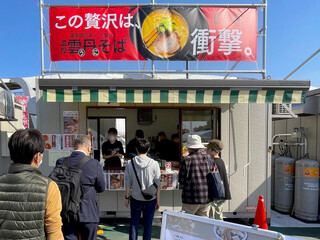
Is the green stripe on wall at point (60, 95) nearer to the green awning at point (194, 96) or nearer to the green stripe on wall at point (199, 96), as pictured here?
the green awning at point (194, 96)

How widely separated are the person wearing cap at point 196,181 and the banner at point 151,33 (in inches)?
76.0

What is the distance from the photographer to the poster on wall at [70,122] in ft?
13.5

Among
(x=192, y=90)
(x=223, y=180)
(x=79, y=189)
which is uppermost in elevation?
(x=192, y=90)

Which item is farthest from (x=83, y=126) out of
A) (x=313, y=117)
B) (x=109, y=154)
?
(x=313, y=117)

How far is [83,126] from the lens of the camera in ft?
13.7

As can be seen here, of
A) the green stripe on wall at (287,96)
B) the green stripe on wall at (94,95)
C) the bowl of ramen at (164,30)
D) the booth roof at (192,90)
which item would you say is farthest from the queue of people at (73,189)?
the bowl of ramen at (164,30)

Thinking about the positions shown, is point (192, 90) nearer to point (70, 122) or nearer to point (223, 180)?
point (223, 180)

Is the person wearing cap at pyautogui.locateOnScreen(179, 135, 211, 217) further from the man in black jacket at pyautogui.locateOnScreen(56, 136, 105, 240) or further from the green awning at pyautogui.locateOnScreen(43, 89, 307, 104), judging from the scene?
the man in black jacket at pyautogui.locateOnScreen(56, 136, 105, 240)

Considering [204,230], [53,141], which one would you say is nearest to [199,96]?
[204,230]

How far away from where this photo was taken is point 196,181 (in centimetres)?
296

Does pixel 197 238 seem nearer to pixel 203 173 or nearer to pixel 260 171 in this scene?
pixel 203 173

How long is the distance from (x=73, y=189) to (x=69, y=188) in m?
0.04

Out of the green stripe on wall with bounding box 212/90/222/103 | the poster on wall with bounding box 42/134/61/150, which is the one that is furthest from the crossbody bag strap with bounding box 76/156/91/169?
the green stripe on wall with bounding box 212/90/222/103

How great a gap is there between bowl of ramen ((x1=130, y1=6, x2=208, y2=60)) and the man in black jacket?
2339 millimetres
